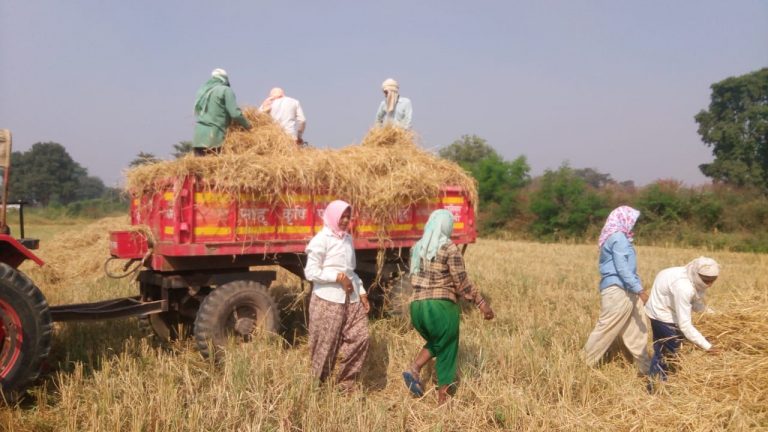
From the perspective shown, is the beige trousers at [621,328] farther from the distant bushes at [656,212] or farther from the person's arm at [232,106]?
the distant bushes at [656,212]

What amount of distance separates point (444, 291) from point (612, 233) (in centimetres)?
174

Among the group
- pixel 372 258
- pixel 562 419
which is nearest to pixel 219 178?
pixel 372 258

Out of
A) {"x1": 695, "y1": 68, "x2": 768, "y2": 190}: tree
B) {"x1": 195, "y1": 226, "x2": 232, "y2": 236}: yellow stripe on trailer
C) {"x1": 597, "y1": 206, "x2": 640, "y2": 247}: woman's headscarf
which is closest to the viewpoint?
{"x1": 597, "y1": 206, "x2": 640, "y2": 247}: woman's headscarf

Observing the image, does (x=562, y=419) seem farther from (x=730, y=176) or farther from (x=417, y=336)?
(x=730, y=176)

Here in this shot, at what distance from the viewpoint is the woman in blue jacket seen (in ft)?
16.5

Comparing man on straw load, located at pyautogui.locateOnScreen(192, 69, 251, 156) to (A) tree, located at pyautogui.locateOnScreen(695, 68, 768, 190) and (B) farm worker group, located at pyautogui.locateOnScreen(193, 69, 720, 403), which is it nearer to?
(B) farm worker group, located at pyautogui.locateOnScreen(193, 69, 720, 403)

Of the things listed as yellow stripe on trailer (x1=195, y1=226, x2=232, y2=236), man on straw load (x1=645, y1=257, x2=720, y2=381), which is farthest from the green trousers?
yellow stripe on trailer (x1=195, y1=226, x2=232, y2=236)

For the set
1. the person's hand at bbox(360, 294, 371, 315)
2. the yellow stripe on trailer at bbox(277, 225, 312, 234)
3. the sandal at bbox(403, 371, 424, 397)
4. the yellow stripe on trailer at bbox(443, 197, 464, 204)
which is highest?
the yellow stripe on trailer at bbox(443, 197, 464, 204)

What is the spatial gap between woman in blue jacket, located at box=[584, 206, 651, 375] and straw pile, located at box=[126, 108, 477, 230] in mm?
2079

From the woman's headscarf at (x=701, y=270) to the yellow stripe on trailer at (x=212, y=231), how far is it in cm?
398

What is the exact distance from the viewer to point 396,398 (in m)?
4.42

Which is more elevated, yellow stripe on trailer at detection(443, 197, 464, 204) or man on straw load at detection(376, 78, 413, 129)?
man on straw load at detection(376, 78, 413, 129)

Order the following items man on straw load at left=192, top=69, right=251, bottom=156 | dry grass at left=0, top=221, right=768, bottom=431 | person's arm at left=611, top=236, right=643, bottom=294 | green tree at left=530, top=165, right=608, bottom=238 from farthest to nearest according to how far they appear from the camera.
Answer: green tree at left=530, top=165, right=608, bottom=238 → man on straw load at left=192, top=69, right=251, bottom=156 → person's arm at left=611, top=236, right=643, bottom=294 → dry grass at left=0, top=221, right=768, bottom=431

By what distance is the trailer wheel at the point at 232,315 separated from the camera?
5102 millimetres
